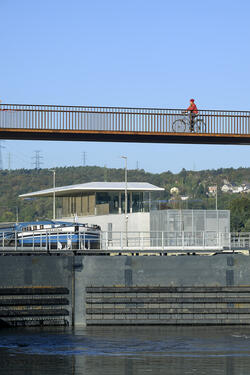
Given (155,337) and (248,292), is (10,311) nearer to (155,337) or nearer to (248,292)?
(155,337)

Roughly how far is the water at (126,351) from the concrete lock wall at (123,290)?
100 centimetres

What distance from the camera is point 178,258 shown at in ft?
123

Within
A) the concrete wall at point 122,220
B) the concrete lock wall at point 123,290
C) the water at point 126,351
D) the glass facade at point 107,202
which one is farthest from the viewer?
the glass facade at point 107,202

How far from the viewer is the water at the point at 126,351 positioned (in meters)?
26.8

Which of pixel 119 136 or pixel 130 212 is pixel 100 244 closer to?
pixel 119 136

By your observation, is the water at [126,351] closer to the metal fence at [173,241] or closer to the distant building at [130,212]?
the metal fence at [173,241]

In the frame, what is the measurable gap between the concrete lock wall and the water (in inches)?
39.2

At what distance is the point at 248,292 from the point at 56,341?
11.1 metres

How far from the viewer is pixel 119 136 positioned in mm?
37938

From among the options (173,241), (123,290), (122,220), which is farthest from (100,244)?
(122,220)

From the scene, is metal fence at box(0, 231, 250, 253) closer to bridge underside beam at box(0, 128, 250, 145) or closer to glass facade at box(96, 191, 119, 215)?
bridge underside beam at box(0, 128, 250, 145)

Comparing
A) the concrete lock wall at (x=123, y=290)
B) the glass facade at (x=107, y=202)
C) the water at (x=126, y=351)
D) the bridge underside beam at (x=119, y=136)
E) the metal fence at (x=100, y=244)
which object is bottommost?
the water at (x=126, y=351)

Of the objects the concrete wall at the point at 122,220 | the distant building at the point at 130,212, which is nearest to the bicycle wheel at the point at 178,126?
the distant building at the point at 130,212

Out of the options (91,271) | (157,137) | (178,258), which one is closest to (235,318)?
(178,258)
